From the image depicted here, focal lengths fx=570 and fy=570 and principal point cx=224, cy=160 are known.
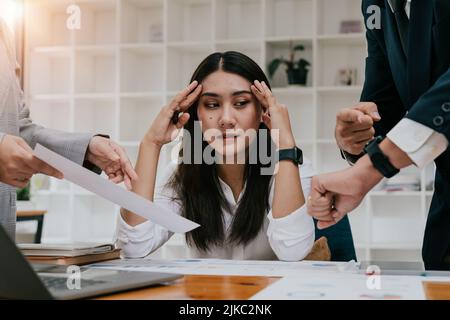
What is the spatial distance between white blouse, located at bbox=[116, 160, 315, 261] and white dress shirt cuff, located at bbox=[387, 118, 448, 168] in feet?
2.14

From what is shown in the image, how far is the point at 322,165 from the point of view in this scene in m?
3.94

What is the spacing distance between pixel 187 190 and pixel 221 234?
19cm

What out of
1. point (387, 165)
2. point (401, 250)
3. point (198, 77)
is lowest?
point (401, 250)

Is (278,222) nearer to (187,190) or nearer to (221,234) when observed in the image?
(221,234)

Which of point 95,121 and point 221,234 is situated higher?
point 95,121

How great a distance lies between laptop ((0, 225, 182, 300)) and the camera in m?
0.56

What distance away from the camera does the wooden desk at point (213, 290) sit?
0.64 metres

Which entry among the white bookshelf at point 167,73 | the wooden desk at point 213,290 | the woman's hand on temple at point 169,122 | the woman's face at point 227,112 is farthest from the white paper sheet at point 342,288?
the white bookshelf at point 167,73

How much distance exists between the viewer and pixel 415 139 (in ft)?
2.51

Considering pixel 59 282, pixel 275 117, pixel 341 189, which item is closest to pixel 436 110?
pixel 341 189

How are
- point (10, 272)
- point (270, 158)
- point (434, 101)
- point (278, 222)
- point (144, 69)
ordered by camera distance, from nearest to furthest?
point (10, 272) → point (434, 101) → point (278, 222) → point (270, 158) → point (144, 69)

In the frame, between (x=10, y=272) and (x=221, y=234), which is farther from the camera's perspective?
(x=221, y=234)

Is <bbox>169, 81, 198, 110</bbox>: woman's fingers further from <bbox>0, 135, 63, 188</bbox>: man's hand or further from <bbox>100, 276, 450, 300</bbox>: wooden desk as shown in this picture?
<bbox>100, 276, 450, 300</bbox>: wooden desk

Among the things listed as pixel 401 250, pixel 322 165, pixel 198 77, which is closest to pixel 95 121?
pixel 322 165
